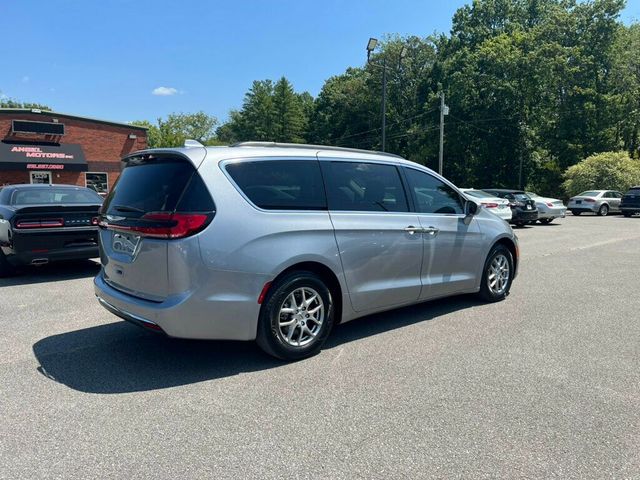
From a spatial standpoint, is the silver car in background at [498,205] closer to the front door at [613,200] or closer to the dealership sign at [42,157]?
the front door at [613,200]

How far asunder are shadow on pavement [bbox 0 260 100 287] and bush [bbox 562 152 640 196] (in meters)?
31.6

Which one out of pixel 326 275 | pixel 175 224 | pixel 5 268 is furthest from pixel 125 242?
pixel 5 268

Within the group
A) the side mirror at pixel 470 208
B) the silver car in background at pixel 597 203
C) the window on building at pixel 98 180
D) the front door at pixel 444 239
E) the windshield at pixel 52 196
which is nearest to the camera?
the front door at pixel 444 239

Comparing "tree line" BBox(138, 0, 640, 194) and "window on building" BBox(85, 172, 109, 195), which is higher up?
"tree line" BBox(138, 0, 640, 194)

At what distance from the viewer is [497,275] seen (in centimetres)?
630

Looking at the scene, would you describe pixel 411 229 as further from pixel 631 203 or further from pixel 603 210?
pixel 603 210

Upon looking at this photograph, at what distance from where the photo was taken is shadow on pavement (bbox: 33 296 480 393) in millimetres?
3820

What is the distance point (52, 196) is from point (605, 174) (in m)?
32.9

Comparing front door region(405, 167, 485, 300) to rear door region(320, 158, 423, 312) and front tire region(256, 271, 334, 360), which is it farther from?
front tire region(256, 271, 334, 360)

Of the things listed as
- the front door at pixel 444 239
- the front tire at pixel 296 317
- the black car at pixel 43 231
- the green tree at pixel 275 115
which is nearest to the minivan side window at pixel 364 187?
the front door at pixel 444 239

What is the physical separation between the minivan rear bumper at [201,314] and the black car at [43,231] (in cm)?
394

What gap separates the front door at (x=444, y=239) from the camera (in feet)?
17.3

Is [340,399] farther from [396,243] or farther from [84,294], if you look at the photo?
[84,294]

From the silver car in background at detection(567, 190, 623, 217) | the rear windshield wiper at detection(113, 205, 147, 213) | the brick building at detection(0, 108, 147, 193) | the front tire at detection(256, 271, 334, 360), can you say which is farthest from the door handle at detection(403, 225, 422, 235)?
the brick building at detection(0, 108, 147, 193)
